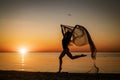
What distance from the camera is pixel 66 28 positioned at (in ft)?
71.8

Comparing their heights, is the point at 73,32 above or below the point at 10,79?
above

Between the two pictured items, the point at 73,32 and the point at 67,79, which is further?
the point at 73,32

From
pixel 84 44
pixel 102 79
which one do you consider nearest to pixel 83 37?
pixel 84 44

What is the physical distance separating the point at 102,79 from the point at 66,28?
494 cm

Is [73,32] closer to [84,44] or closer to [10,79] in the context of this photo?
[84,44]

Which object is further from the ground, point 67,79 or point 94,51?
point 94,51

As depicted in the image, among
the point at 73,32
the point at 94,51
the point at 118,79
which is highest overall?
the point at 73,32

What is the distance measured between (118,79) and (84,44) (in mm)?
3911

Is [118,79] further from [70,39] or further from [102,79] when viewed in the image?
[70,39]

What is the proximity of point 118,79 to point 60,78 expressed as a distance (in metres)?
3.98

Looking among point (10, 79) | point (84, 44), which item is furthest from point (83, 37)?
point (10, 79)

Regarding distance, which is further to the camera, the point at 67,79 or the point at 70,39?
the point at 70,39

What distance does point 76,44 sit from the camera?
22.2 metres

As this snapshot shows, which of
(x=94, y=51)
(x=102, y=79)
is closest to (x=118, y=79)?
(x=102, y=79)
